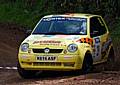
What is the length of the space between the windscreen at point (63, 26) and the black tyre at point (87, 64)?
800mm

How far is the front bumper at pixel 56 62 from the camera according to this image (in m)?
13.4

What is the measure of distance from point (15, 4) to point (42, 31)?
17148mm

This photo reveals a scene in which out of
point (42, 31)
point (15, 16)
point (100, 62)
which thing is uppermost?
point (42, 31)

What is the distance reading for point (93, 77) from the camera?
490 inches

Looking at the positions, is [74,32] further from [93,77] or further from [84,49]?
[93,77]

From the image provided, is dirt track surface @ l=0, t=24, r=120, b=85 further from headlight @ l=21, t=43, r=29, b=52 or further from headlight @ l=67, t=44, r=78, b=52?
headlight @ l=21, t=43, r=29, b=52

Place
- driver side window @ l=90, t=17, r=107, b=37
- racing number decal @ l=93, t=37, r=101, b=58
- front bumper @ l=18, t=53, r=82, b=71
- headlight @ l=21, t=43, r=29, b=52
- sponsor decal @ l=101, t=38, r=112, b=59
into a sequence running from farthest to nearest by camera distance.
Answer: sponsor decal @ l=101, t=38, r=112, b=59
driver side window @ l=90, t=17, r=107, b=37
racing number decal @ l=93, t=37, r=101, b=58
headlight @ l=21, t=43, r=29, b=52
front bumper @ l=18, t=53, r=82, b=71

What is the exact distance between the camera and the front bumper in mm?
13359

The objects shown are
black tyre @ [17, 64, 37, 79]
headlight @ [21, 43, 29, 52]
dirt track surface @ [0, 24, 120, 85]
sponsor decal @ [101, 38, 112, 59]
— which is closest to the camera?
dirt track surface @ [0, 24, 120, 85]

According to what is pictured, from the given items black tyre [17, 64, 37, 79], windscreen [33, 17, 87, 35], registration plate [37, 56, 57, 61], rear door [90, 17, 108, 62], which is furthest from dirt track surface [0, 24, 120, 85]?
windscreen [33, 17, 87, 35]

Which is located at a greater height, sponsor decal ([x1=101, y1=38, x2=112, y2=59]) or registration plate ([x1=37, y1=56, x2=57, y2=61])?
registration plate ([x1=37, y1=56, x2=57, y2=61])

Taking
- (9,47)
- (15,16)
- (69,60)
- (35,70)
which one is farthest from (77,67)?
(15,16)

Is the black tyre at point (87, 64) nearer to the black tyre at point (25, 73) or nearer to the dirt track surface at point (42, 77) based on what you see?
the dirt track surface at point (42, 77)

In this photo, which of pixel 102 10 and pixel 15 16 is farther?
pixel 15 16
